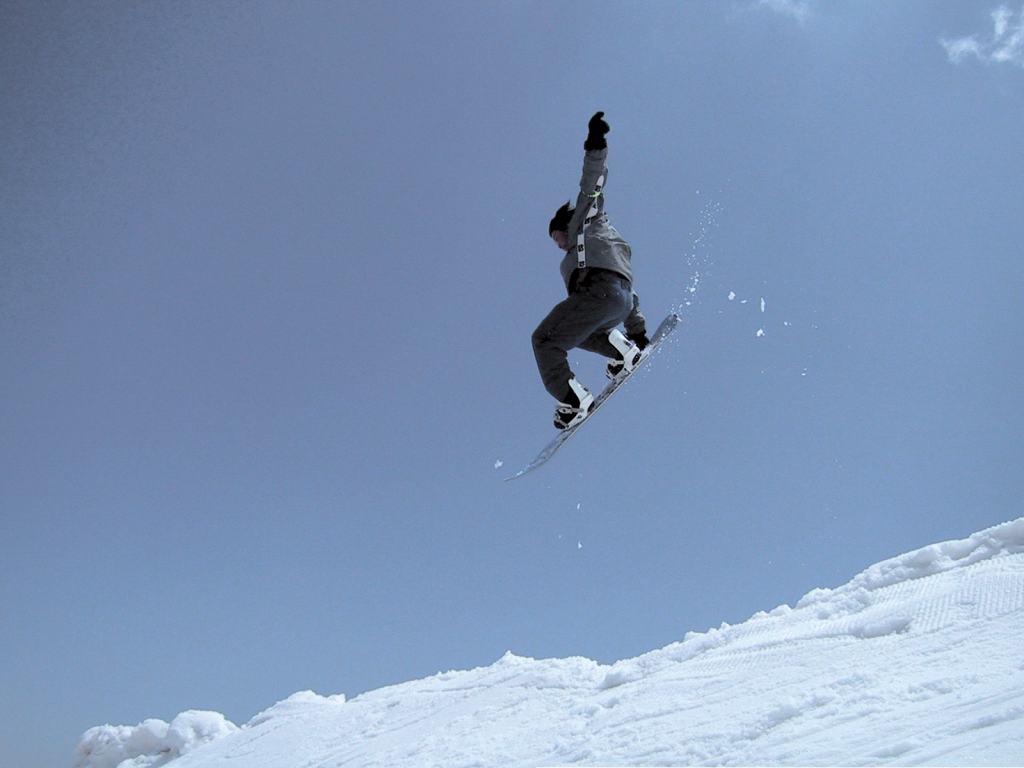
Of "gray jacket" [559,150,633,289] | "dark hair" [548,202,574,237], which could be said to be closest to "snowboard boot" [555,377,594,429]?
"gray jacket" [559,150,633,289]

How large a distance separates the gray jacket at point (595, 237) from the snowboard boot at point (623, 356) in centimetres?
75

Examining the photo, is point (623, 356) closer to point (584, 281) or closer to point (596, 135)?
point (584, 281)

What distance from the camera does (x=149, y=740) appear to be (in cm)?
1151

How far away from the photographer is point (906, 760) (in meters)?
2.50

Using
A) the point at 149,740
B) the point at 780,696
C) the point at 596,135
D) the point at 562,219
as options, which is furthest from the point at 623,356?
the point at 149,740

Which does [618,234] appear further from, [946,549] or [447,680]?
[447,680]

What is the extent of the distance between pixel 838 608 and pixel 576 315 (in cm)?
342

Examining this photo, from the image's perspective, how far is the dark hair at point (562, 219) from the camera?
669 centimetres

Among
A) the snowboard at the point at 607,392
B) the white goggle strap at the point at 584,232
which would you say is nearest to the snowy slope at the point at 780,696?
the snowboard at the point at 607,392

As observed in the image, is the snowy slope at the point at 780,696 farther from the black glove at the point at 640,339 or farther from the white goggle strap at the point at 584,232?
the white goggle strap at the point at 584,232

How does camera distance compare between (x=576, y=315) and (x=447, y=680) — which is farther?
(x=447, y=680)

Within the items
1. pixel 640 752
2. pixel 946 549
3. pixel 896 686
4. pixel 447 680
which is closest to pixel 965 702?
pixel 896 686

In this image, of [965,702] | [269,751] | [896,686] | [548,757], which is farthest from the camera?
[269,751]

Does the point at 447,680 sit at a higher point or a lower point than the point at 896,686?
higher
